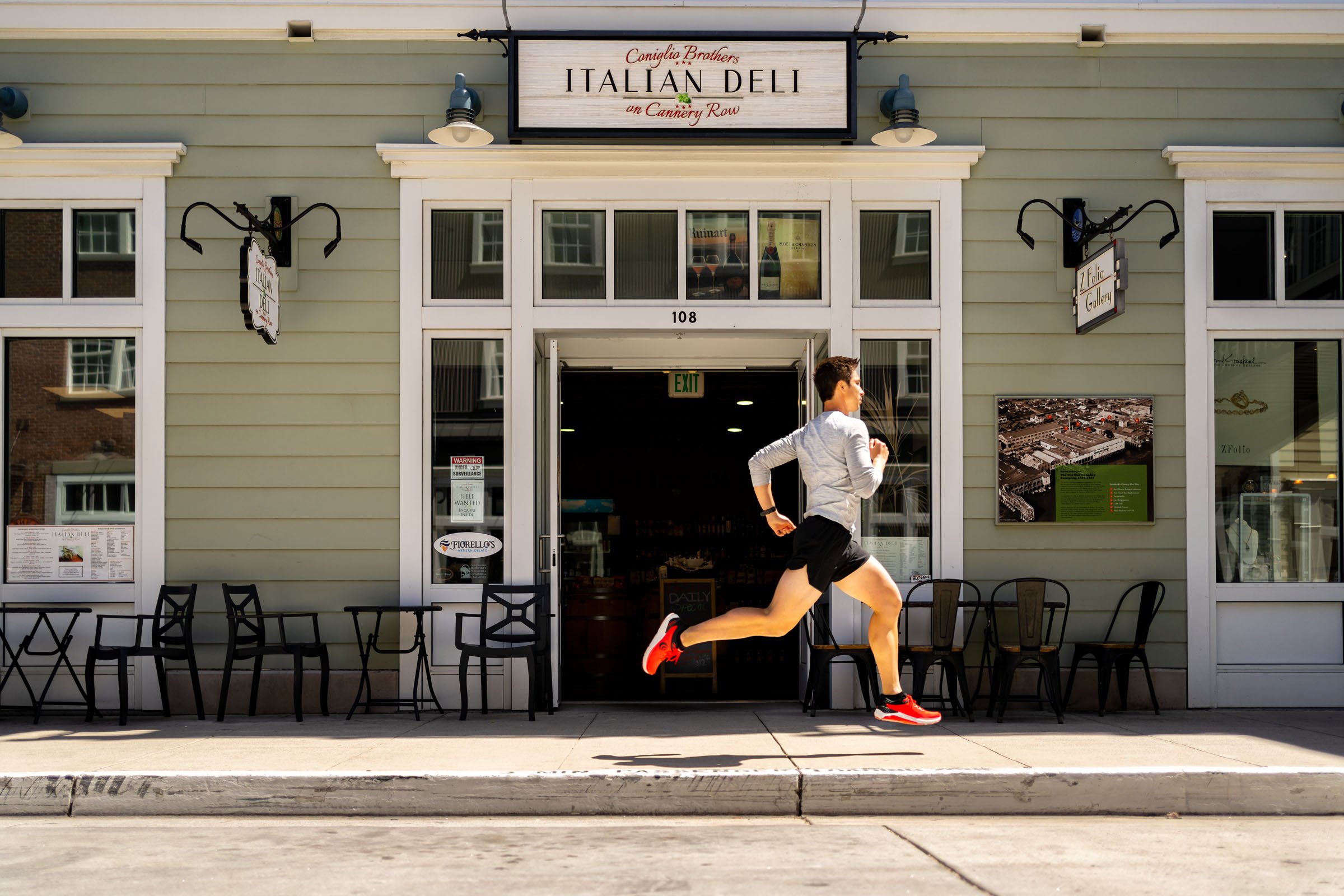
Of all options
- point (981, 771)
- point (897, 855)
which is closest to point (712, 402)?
point (981, 771)

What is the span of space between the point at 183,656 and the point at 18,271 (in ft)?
9.31

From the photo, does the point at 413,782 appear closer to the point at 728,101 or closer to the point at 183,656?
the point at 183,656

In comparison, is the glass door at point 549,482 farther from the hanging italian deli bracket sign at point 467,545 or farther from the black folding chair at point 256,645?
the black folding chair at point 256,645

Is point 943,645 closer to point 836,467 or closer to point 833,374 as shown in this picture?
point 836,467

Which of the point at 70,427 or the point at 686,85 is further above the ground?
the point at 686,85

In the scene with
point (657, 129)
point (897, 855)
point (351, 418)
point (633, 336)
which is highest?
point (657, 129)

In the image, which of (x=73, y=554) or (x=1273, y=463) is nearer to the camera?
(x=73, y=554)

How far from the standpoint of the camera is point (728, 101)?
25.5ft

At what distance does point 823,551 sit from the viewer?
5.77 meters

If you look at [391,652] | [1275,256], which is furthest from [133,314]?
[1275,256]

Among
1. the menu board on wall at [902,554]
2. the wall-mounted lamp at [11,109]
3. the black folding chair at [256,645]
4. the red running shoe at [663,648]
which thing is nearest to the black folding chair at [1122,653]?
the menu board on wall at [902,554]

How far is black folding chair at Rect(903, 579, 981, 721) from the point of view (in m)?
7.36

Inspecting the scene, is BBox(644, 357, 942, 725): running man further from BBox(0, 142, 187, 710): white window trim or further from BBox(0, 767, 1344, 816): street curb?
BBox(0, 142, 187, 710): white window trim

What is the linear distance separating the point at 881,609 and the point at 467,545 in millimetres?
3100
